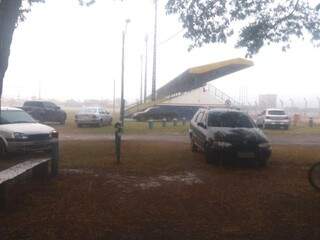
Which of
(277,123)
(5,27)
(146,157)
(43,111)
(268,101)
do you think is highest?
(268,101)

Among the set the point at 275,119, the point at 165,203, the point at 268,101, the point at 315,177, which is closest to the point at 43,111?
the point at 275,119

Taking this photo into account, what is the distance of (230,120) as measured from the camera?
46.2 ft

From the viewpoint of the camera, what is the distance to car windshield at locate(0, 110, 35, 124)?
15.0 m

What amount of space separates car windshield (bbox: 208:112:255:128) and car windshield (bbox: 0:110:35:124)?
635 cm

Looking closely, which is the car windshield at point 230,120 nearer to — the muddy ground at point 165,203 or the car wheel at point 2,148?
the muddy ground at point 165,203

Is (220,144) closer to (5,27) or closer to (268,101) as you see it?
(5,27)

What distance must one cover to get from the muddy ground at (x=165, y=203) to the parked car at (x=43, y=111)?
1993 centimetres

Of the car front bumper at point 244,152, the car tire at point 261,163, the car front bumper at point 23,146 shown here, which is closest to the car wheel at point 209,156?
the car front bumper at point 244,152

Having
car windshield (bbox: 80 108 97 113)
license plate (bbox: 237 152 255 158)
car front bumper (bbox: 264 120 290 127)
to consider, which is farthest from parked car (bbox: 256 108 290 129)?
Answer: license plate (bbox: 237 152 255 158)

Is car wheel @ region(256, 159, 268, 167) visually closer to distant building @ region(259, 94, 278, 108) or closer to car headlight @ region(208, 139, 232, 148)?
car headlight @ region(208, 139, 232, 148)

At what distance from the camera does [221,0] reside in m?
14.4

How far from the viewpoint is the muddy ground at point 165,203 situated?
650cm

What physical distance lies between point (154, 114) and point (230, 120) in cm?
2748

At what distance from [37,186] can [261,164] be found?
256 inches
